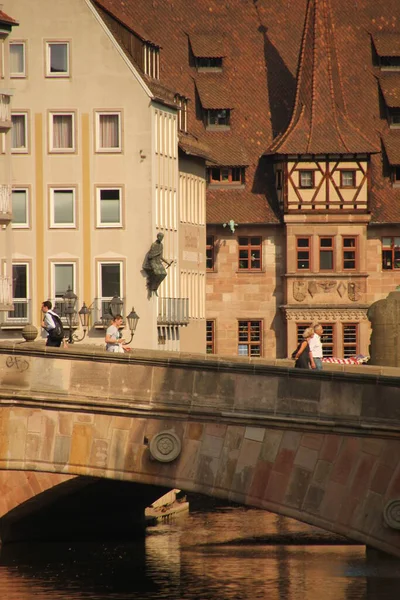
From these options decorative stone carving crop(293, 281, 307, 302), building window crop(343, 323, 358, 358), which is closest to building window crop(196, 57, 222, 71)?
decorative stone carving crop(293, 281, 307, 302)

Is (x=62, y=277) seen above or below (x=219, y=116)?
below

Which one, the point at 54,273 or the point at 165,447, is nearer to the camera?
the point at 165,447

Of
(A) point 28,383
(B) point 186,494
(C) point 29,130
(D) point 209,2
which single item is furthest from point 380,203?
(A) point 28,383

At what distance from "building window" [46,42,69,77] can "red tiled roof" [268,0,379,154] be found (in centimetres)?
1565

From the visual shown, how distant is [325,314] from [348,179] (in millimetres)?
6221

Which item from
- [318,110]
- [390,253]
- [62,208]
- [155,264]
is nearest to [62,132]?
[62,208]

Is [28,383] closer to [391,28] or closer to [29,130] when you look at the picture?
[29,130]

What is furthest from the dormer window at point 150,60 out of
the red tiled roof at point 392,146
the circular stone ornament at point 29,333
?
the circular stone ornament at point 29,333

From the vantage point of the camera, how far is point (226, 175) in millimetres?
93625

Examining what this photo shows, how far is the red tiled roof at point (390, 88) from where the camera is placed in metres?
95.7

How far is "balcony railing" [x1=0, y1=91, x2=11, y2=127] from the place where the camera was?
2849 inches

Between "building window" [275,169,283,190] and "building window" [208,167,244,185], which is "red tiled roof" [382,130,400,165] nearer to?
"building window" [275,169,283,190]

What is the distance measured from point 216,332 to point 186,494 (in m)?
30.3

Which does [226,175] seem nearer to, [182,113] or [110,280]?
[182,113]
